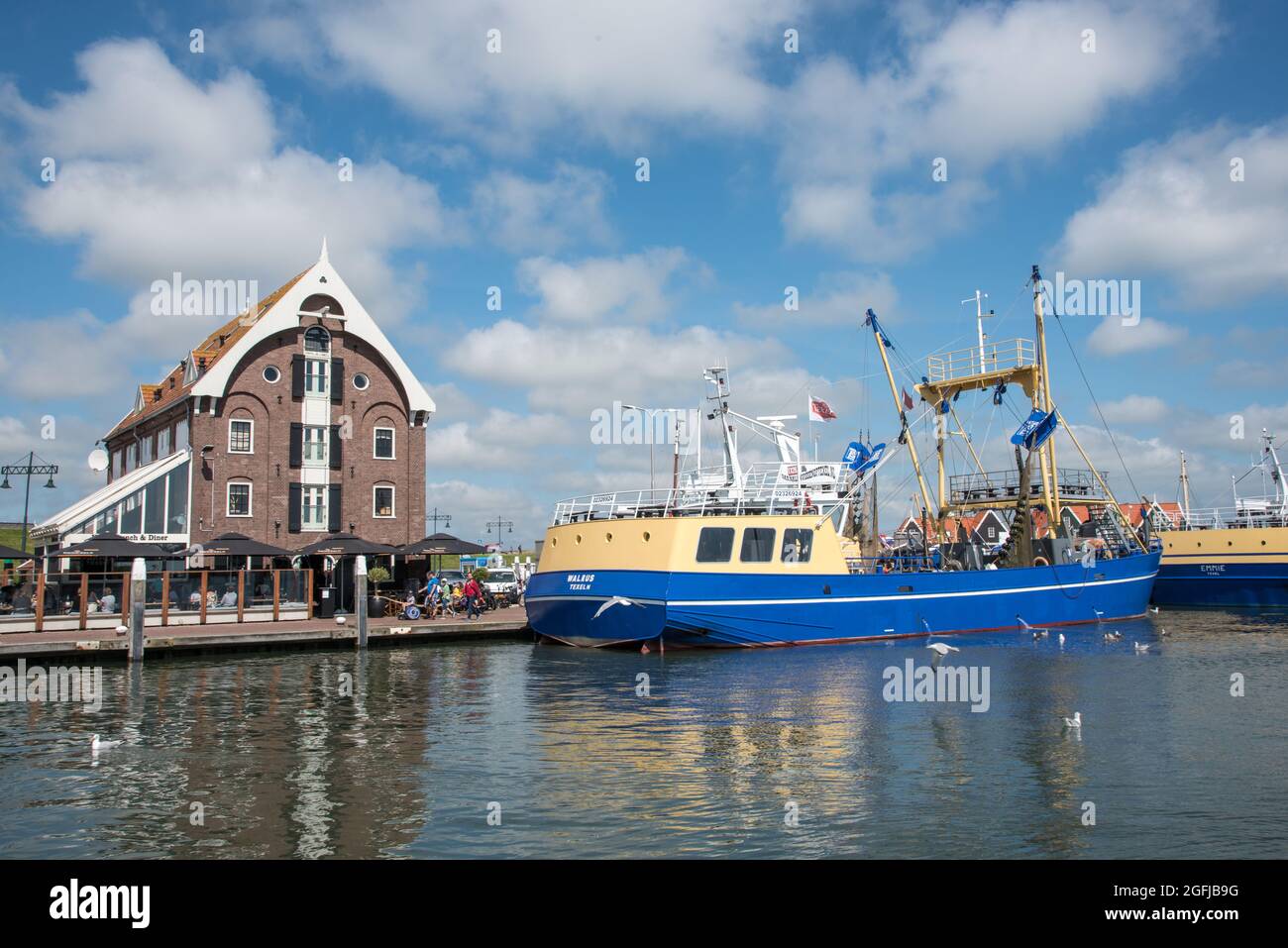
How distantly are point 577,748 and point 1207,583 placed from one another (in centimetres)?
4621

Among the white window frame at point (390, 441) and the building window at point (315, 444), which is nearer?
the building window at point (315, 444)

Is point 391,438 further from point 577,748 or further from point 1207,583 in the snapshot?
point 1207,583

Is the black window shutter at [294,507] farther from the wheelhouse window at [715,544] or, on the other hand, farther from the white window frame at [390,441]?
the wheelhouse window at [715,544]

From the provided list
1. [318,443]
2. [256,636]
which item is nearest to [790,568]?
[256,636]

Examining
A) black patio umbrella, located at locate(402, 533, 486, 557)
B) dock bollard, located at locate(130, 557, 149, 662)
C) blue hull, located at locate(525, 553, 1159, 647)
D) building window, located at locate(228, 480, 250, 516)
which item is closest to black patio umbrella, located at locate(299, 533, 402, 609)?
black patio umbrella, located at locate(402, 533, 486, 557)

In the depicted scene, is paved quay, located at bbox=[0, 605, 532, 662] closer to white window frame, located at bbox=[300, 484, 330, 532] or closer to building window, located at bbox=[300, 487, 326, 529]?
white window frame, located at bbox=[300, 484, 330, 532]

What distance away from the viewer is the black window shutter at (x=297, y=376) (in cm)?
4441

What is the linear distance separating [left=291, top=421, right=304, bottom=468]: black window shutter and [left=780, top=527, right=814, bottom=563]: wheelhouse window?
2454 cm

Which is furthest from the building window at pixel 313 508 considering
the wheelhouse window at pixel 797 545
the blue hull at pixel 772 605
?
the wheelhouse window at pixel 797 545

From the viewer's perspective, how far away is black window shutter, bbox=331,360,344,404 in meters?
45.2

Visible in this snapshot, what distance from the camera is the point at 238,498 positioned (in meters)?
42.8

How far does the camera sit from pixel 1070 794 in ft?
42.6

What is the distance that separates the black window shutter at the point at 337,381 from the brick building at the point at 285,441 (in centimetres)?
5

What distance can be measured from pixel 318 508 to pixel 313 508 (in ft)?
0.73
